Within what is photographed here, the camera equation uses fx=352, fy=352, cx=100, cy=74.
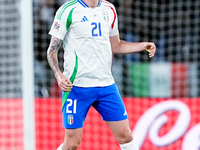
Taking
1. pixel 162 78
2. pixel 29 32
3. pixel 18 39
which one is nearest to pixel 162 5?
pixel 162 78

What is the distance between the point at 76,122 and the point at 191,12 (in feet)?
12.5

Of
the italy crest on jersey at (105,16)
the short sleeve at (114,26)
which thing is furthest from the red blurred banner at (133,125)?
the italy crest on jersey at (105,16)

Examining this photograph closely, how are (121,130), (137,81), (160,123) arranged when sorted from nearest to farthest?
(121,130) < (160,123) < (137,81)

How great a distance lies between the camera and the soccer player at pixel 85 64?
8.89 ft

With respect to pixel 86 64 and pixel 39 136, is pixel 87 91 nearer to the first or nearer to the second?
pixel 86 64

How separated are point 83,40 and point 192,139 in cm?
224

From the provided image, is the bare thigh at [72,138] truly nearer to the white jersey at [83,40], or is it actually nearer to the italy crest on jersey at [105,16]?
the white jersey at [83,40]

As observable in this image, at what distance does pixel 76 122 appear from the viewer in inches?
109

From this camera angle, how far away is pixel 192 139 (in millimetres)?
4262

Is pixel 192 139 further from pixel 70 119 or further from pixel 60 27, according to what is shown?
pixel 60 27

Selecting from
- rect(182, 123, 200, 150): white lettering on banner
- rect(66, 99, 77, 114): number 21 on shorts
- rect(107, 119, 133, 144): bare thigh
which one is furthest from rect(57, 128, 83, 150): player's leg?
rect(182, 123, 200, 150): white lettering on banner

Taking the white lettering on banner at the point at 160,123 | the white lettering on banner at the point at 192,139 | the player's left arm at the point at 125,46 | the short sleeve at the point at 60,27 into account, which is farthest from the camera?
the white lettering on banner at the point at 160,123

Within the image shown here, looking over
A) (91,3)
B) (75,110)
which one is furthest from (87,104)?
(91,3)

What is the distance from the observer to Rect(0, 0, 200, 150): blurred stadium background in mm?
4367
